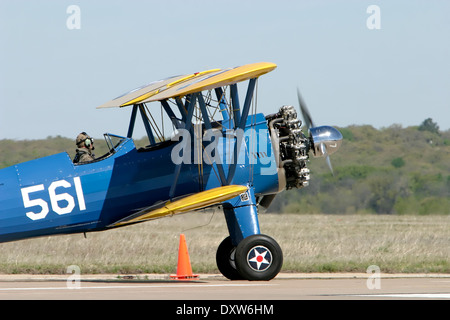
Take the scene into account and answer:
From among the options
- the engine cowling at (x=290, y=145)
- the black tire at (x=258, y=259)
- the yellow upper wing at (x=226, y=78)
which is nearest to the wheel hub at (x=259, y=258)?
the black tire at (x=258, y=259)

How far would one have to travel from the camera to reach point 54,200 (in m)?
13.7

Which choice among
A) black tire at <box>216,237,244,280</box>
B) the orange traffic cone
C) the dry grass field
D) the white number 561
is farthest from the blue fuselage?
the orange traffic cone

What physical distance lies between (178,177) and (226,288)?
2.21 meters

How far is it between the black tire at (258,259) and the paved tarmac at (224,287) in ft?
0.53

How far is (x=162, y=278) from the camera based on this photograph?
1541 centimetres

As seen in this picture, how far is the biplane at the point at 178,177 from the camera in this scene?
13469 millimetres

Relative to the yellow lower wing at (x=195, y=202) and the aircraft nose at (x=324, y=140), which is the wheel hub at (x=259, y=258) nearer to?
the yellow lower wing at (x=195, y=202)

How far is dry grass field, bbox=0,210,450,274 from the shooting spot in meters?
16.7

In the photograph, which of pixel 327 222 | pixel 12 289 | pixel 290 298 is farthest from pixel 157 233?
pixel 290 298

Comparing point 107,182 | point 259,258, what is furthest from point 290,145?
point 107,182

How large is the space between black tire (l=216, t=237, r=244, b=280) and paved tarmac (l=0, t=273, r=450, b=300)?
21 centimetres

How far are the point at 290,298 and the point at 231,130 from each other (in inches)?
155

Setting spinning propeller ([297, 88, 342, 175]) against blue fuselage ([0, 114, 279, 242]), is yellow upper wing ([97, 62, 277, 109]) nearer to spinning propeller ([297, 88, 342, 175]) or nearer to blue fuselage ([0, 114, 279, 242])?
blue fuselage ([0, 114, 279, 242])
